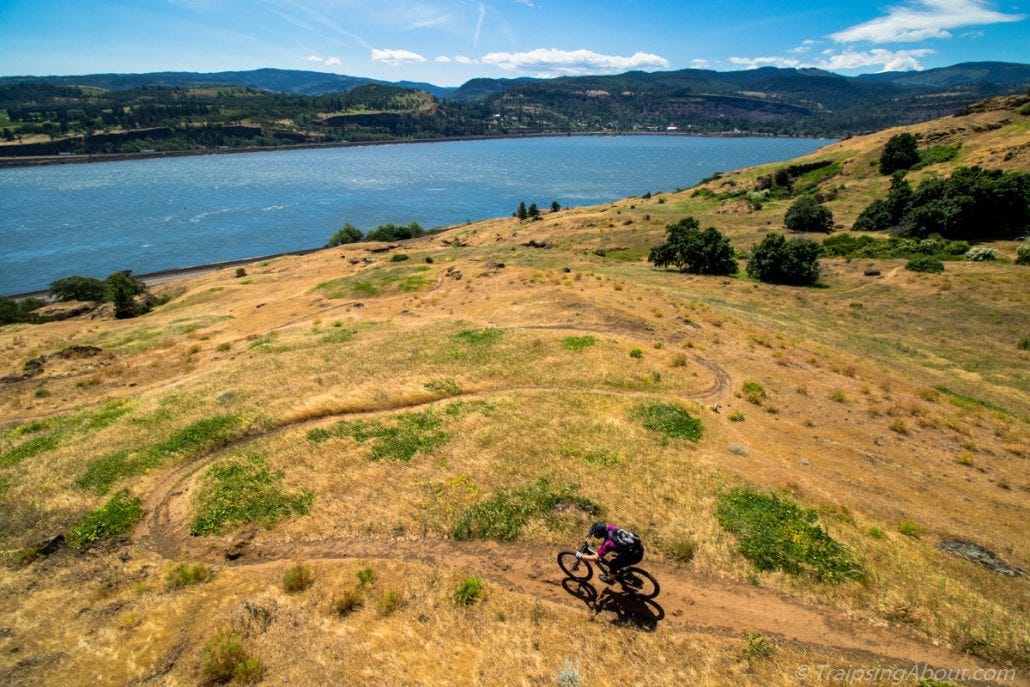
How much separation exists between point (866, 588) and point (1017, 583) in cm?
484

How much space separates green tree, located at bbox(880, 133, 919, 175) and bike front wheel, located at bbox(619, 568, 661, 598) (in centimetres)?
10855

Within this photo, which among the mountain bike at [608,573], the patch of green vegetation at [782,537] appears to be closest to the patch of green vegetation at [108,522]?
the mountain bike at [608,573]

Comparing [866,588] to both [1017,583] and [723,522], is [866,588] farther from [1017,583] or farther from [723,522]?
[1017,583]

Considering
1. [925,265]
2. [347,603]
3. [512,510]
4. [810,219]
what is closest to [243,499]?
[347,603]

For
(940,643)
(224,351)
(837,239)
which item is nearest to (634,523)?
(940,643)

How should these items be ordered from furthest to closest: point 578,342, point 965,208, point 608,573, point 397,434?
1. point 965,208
2. point 578,342
3. point 397,434
4. point 608,573

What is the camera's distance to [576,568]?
41.4 ft

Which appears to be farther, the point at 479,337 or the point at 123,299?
the point at 123,299

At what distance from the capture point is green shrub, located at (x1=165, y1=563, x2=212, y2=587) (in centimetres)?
1339

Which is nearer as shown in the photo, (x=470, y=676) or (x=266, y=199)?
(x=470, y=676)

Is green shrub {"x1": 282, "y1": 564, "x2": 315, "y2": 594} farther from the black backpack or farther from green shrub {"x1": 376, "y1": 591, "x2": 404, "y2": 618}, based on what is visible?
the black backpack

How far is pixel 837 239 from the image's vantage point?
68375 millimetres

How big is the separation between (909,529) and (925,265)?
2003 inches

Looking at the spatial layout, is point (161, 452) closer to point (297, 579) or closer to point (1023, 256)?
point (297, 579)
